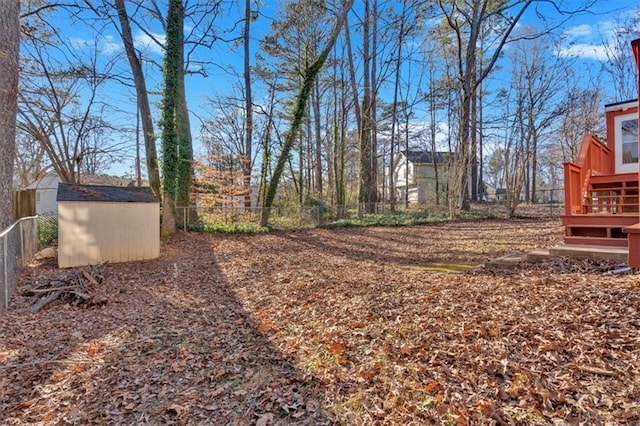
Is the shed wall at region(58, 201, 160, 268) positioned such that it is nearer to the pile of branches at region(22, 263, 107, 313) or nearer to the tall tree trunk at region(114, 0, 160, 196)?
the pile of branches at region(22, 263, 107, 313)

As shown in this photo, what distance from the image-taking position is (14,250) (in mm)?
5438

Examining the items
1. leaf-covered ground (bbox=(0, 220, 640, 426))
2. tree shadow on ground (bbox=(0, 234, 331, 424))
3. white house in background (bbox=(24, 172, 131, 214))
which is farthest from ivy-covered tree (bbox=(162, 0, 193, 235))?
white house in background (bbox=(24, 172, 131, 214))

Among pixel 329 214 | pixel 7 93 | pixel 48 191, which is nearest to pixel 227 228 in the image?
pixel 329 214

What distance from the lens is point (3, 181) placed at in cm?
532

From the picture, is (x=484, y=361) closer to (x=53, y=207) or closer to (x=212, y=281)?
(x=212, y=281)

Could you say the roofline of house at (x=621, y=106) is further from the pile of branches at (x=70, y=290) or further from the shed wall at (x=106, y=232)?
the shed wall at (x=106, y=232)

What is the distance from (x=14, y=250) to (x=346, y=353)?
5.82 metres

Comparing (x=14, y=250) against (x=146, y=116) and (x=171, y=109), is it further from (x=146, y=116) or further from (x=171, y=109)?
(x=146, y=116)

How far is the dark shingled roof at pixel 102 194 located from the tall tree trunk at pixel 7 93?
4.27 ft

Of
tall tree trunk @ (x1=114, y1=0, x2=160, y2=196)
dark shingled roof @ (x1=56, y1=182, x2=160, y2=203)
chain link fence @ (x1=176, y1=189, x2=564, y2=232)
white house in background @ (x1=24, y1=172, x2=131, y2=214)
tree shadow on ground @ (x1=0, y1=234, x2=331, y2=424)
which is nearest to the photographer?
tree shadow on ground @ (x1=0, y1=234, x2=331, y2=424)

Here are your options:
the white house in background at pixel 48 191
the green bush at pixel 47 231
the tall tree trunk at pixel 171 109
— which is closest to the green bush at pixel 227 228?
the tall tree trunk at pixel 171 109

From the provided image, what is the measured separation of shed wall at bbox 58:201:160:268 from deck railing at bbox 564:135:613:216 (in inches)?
326

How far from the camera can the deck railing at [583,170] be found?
17.4ft

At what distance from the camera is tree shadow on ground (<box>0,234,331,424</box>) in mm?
2336
